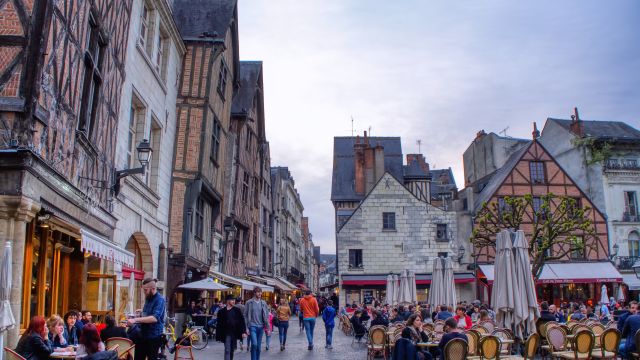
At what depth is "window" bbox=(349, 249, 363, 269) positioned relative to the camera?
32.7m

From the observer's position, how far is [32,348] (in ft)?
19.2

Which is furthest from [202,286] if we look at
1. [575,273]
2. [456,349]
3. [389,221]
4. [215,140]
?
[575,273]

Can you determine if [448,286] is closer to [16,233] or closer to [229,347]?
[229,347]

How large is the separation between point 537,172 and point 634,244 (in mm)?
7238

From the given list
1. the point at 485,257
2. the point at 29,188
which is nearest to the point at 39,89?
the point at 29,188

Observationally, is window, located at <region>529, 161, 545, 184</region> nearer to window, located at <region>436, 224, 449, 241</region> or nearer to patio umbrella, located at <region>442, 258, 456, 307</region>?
window, located at <region>436, 224, 449, 241</region>

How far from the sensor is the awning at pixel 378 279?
1241 inches

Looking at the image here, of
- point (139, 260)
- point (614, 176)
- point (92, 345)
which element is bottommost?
point (92, 345)

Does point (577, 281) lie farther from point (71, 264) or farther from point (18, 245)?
point (18, 245)

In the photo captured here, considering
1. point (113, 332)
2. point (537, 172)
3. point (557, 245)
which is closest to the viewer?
point (113, 332)

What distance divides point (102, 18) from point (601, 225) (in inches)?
1202

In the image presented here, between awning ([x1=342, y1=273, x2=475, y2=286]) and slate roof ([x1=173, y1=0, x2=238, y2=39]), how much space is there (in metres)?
17.3

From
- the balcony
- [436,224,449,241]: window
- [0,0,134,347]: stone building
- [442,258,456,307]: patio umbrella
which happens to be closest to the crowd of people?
[0,0,134,347]: stone building

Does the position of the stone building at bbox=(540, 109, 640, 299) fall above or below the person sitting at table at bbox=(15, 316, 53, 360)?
above
